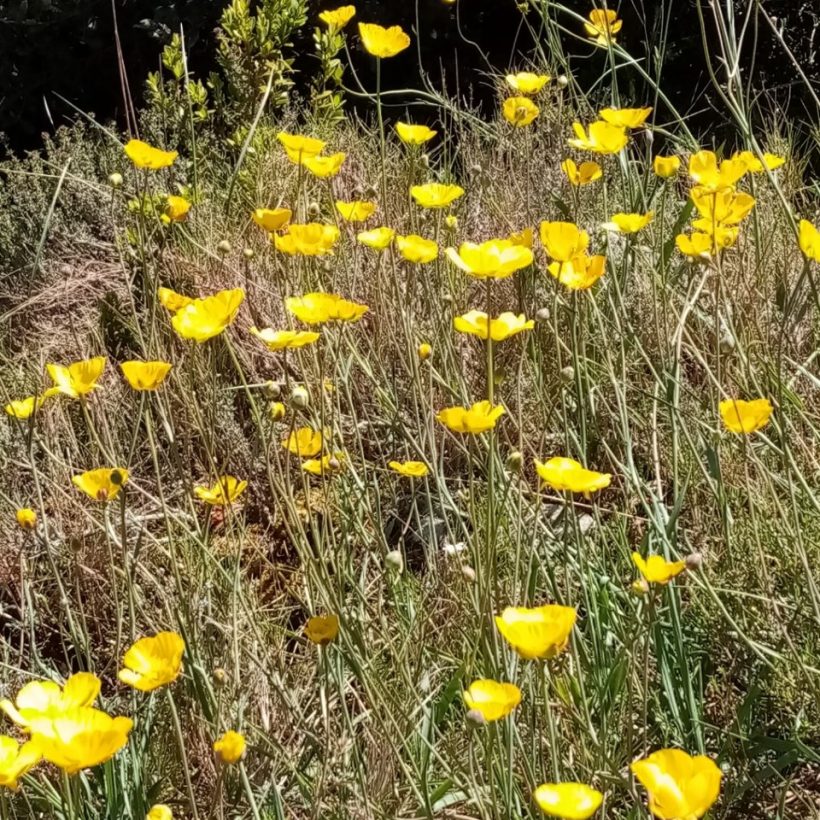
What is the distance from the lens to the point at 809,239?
53.8 inches

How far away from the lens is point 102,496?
1.48 m

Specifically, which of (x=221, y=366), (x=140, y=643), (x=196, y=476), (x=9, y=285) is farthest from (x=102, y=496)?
(x=9, y=285)

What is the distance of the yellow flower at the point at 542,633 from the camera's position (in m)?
1.01

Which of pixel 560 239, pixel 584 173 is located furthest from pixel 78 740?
pixel 584 173

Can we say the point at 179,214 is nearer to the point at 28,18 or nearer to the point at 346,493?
the point at 346,493

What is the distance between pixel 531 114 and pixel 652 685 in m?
1.26

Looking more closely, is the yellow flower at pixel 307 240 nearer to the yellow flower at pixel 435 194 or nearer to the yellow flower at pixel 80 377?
the yellow flower at pixel 435 194

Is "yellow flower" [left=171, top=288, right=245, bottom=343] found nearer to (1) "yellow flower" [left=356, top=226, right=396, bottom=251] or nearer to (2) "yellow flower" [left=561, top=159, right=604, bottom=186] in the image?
(1) "yellow flower" [left=356, top=226, right=396, bottom=251]

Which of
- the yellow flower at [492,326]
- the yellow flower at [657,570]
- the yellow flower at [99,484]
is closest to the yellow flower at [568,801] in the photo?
the yellow flower at [657,570]

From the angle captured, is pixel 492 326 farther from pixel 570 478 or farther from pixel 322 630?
pixel 322 630

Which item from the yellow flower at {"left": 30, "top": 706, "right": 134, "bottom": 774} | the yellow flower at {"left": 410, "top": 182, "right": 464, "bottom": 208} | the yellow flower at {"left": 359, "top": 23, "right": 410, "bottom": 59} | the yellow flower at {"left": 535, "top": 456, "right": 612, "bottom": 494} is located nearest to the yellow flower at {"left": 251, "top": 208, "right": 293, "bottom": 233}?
the yellow flower at {"left": 410, "top": 182, "right": 464, "bottom": 208}

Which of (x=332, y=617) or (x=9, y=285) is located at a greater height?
(x=332, y=617)

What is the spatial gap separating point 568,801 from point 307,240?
1.12 m

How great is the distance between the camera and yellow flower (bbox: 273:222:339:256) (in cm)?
178
